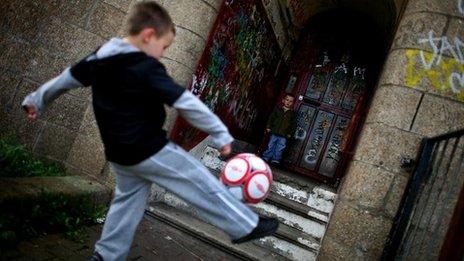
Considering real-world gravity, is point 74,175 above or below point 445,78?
below

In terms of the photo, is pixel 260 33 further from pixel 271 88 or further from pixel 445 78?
pixel 445 78

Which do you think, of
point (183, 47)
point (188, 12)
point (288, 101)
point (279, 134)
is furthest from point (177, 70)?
point (288, 101)

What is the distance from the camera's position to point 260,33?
6.64m

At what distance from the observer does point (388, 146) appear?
153 inches

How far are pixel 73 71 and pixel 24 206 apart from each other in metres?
1.28

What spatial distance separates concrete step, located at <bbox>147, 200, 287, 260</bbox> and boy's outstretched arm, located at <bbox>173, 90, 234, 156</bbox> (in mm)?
2255

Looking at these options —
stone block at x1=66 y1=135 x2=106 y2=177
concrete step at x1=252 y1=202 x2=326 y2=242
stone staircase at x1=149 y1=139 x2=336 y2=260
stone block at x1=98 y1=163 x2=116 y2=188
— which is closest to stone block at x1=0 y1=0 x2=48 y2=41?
stone block at x1=66 y1=135 x2=106 y2=177

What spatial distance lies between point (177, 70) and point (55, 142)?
5.63 ft

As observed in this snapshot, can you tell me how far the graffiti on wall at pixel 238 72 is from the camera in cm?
506

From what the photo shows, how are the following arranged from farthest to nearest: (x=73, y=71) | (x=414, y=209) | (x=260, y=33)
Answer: (x=260, y=33) → (x=414, y=209) → (x=73, y=71)

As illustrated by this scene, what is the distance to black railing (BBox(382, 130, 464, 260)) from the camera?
3.55 m

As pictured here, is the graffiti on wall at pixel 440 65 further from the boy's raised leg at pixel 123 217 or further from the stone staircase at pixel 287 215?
the boy's raised leg at pixel 123 217

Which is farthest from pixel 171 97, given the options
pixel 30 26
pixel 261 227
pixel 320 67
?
pixel 320 67

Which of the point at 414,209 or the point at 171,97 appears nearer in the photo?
the point at 171,97
